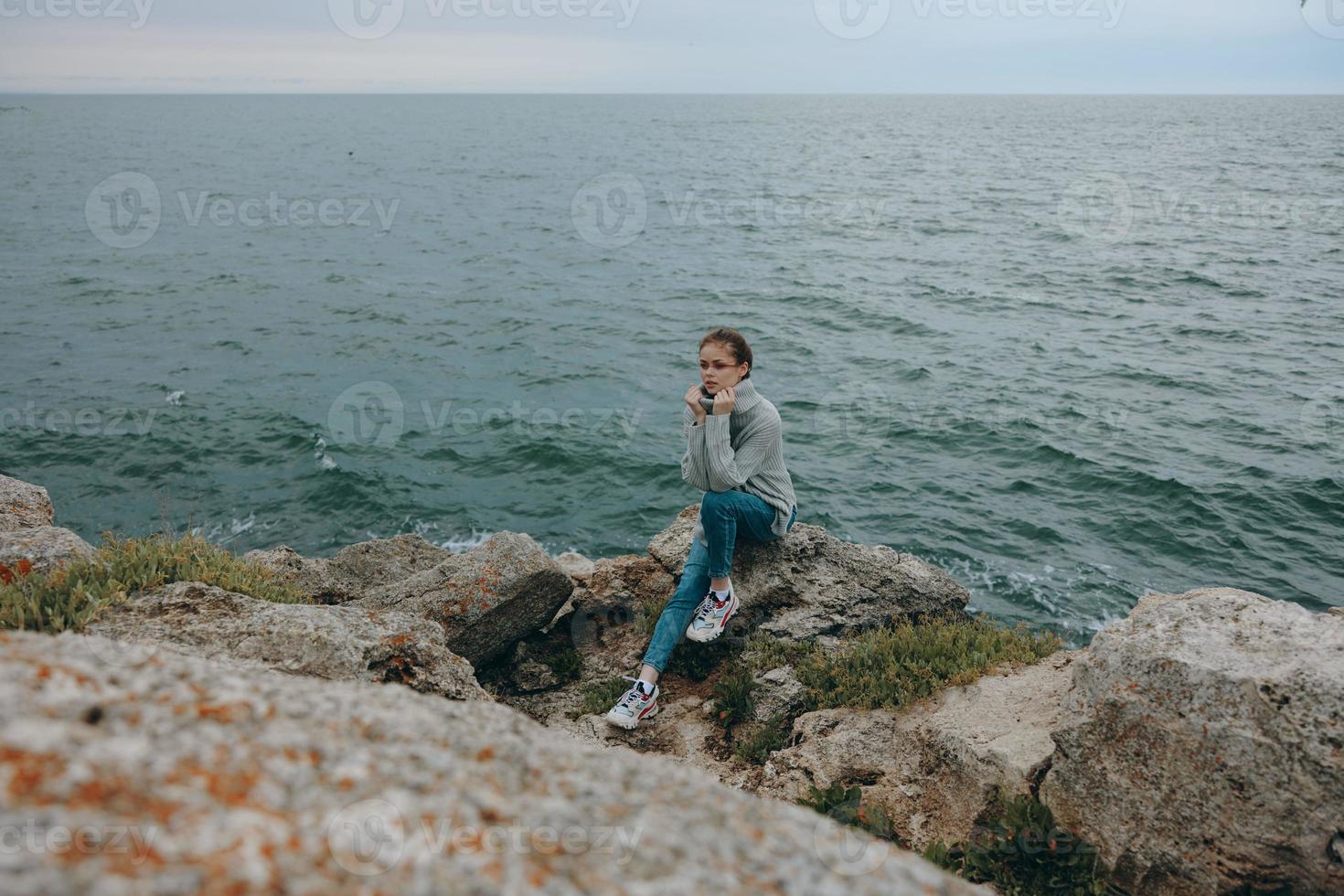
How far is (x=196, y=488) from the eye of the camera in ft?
63.1

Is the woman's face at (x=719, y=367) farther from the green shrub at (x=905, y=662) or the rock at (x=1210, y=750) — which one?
the rock at (x=1210, y=750)

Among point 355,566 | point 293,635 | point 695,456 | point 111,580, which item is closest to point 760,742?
point 695,456

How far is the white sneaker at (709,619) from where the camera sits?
27.1 ft

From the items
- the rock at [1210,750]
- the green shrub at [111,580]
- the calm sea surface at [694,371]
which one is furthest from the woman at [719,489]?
the calm sea surface at [694,371]

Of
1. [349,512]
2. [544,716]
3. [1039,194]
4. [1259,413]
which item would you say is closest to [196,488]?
[349,512]

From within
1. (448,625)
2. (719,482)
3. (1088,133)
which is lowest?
(448,625)

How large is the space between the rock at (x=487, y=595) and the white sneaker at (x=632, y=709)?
1693 mm

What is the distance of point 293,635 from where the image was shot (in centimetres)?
604

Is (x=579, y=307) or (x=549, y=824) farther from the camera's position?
(x=579, y=307)

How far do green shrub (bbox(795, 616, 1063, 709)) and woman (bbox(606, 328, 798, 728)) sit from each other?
3.74ft

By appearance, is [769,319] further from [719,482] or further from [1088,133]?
[1088,133]

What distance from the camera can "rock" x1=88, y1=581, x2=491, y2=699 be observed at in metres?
5.82

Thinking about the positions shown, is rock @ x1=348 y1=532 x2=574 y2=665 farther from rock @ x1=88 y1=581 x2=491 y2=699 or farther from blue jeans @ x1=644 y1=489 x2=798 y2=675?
rock @ x1=88 y1=581 x2=491 y2=699

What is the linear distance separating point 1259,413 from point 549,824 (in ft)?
83.1
